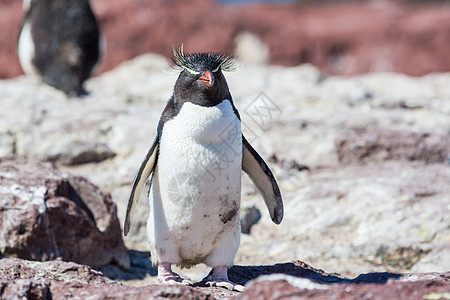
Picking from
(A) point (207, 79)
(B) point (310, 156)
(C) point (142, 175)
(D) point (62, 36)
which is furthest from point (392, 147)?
(D) point (62, 36)

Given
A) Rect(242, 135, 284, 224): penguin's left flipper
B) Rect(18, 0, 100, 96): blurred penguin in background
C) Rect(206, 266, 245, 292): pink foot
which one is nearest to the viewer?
Rect(206, 266, 245, 292): pink foot

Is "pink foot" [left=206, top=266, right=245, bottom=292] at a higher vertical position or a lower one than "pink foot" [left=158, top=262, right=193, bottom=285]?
higher

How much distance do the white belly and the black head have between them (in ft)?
0.17

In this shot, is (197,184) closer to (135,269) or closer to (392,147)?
(135,269)

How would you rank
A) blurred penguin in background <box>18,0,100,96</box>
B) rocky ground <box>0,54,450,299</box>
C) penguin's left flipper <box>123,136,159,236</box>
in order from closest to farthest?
penguin's left flipper <box>123,136,159,236</box> → rocky ground <box>0,54,450,299</box> → blurred penguin in background <box>18,0,100,96</box>

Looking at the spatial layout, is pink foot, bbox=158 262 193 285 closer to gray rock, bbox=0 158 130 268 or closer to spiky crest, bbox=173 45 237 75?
gray rock, bbox=0 158 130 268

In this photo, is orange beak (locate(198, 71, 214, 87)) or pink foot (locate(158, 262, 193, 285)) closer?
orange beak (locate(198, 71, 214, 87))

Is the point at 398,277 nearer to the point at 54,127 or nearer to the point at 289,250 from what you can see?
the point at 289,250

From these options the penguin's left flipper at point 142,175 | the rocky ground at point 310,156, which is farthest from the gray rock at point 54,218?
the penguin's left flipper at point 142,175

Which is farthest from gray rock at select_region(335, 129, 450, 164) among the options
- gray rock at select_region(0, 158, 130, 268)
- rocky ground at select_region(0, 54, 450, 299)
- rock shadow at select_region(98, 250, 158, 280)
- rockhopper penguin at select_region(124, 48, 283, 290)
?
rockhopper penguin at select_region(124, 48, 283, 290)

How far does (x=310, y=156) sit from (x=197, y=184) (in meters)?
3.20

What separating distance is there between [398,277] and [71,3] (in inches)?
263

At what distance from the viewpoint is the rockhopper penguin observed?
3492 mm

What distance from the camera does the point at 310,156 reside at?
659 cm
